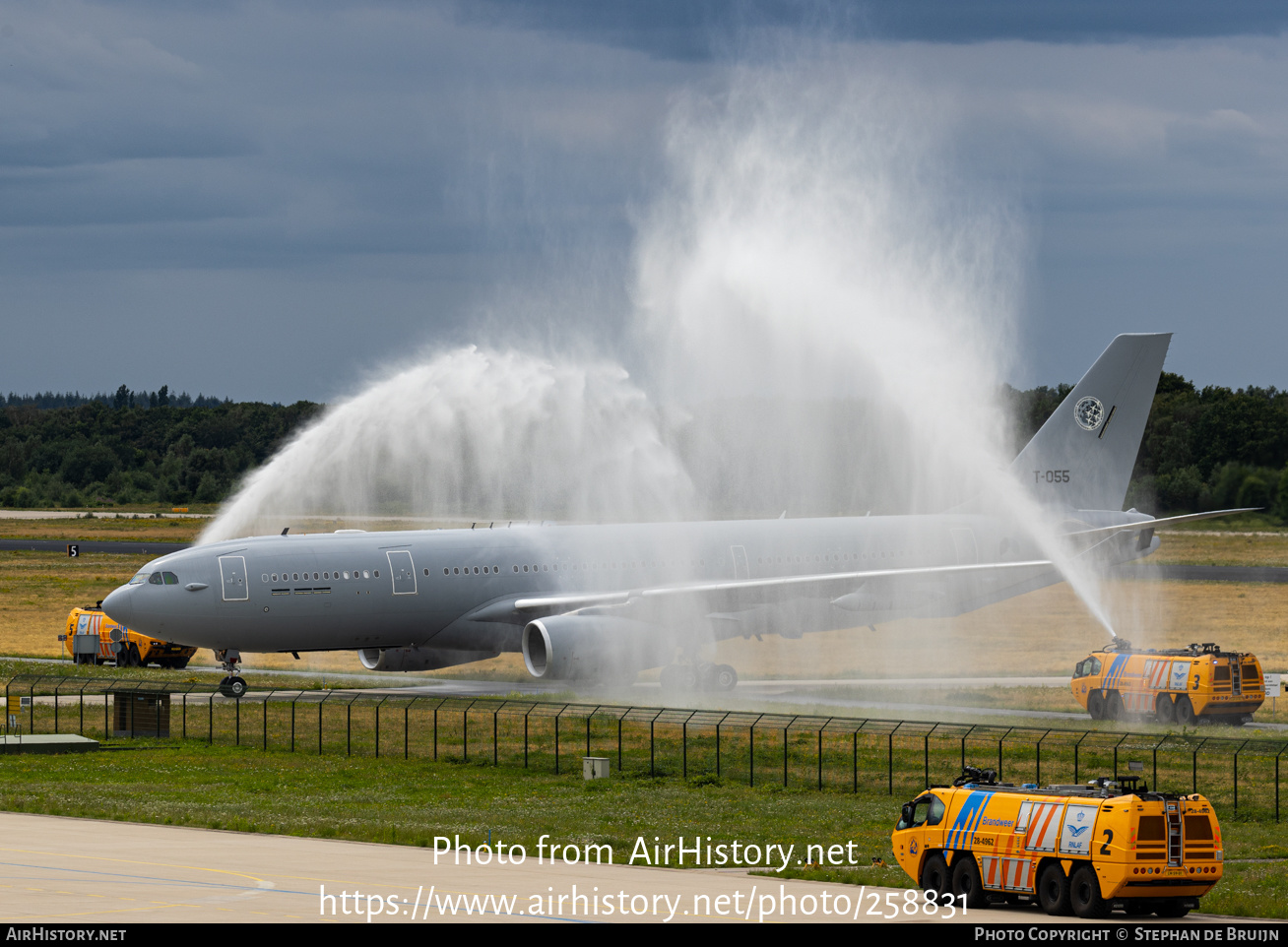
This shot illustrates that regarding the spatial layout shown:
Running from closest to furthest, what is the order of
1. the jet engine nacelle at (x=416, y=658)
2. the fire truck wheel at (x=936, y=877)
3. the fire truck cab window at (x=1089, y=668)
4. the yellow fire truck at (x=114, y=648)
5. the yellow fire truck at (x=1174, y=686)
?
the fire truck wheel at (x=936, y=877) < the yellow fire truck at (x=1174, y=686) < the fire truck cab window at (x=1089, y=668) < the jet engine nacelle at (x=416, y=658) < the yellow fire truck at (x=114, y=648)

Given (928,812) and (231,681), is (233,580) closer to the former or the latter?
(231,681)

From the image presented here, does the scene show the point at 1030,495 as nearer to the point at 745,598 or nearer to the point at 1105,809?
the point at 745,598

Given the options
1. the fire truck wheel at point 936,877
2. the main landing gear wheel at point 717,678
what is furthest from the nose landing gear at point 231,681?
the fire truck wheel at point 936,877

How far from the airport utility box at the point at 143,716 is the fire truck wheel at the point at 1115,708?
3507 centimetres

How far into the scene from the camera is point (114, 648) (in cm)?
9125

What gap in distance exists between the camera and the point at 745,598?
244 ft

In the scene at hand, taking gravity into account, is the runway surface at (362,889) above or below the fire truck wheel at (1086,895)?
below

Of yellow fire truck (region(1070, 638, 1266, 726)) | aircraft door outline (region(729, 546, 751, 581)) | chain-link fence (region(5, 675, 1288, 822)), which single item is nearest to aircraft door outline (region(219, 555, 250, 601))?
chain-link fence (region(5, 675, 1288, 822))

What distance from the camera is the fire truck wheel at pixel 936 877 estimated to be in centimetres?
3356

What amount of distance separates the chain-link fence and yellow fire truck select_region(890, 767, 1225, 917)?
15.1 meters

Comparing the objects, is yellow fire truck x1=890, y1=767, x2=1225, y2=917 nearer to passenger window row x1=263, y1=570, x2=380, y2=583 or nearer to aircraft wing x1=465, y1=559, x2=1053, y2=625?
aircraft wing x1=465, y1=559, x2=1053, y2=625

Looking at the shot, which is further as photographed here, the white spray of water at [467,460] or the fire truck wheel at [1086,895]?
the white spray of water at [467,460]

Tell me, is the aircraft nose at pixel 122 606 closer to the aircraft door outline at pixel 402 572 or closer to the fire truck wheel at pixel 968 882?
the aircraft door outline at pixel 402 572

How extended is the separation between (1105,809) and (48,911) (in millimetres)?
18586
